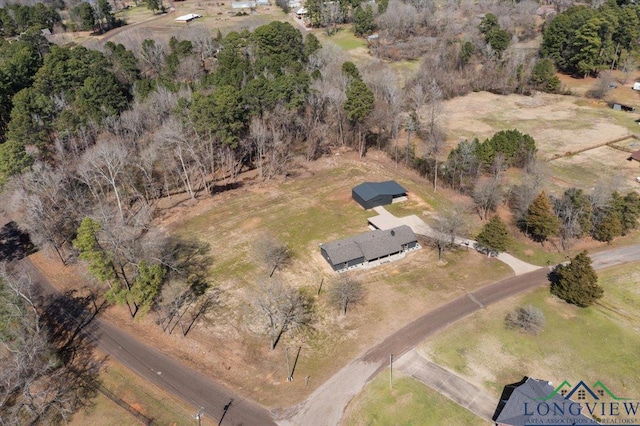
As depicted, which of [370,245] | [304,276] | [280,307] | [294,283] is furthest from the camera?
[370,245]

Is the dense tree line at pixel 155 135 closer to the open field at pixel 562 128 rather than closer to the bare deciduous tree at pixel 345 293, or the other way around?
the bare deciduous tree at pixel 345 293

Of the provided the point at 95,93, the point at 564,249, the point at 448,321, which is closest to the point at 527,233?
the point at 564,249

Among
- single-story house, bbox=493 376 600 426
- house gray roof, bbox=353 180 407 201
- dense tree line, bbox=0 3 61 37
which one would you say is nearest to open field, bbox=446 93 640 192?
house gray roof, bbox=353 180 407 201

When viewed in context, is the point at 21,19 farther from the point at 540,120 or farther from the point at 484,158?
the point at 540,120

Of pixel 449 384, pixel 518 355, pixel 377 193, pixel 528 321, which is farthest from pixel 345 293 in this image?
pixel 377 193

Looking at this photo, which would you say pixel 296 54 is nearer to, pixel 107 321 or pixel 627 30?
pixel 107 321

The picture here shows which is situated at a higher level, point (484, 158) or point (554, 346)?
point (484, 158)
